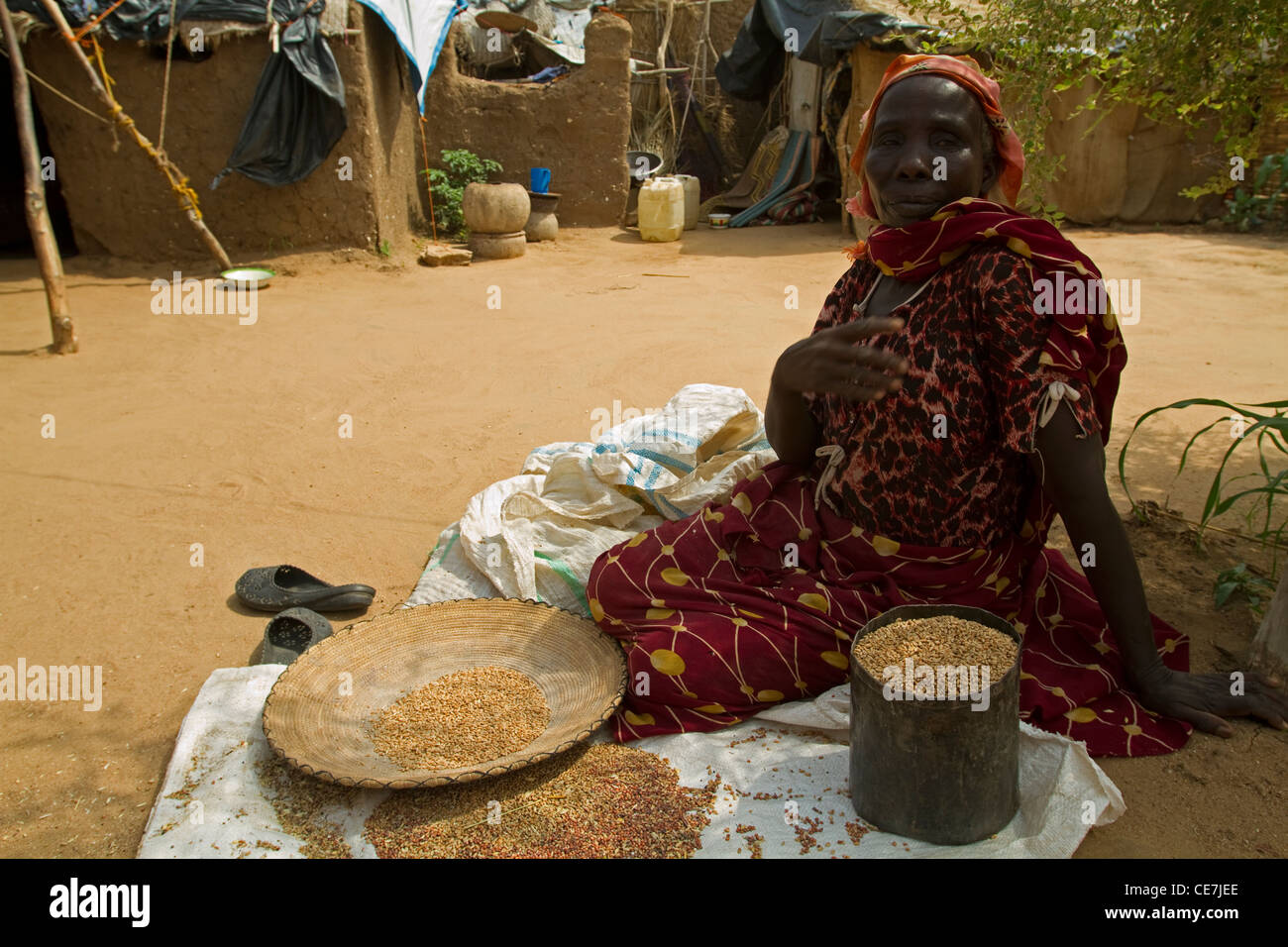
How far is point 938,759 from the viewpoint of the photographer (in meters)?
1.78

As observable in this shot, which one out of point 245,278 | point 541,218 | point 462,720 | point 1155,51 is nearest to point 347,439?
point 462,720

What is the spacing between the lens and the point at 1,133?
32.3 feet

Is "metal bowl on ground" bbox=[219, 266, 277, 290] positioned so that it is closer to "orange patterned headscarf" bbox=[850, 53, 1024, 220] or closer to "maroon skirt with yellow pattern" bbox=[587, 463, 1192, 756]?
"maroon skirt with yellow pattern" bbox=[587, 463, 1192, 756]

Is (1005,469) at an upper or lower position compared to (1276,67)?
lower

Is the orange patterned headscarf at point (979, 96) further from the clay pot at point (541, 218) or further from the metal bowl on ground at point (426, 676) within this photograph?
the clay pot at point (541, 218)

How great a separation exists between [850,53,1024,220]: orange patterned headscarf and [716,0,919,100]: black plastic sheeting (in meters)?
7.52

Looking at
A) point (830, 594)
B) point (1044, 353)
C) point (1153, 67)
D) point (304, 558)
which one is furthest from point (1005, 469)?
point (304, 558)

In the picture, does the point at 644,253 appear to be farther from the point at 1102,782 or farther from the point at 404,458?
the point at 1102,782

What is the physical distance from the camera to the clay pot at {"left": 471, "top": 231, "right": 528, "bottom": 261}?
29.7 feet

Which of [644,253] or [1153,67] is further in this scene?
[644,253]

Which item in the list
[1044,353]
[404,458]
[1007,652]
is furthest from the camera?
[404,458]

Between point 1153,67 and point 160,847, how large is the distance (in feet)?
11.1

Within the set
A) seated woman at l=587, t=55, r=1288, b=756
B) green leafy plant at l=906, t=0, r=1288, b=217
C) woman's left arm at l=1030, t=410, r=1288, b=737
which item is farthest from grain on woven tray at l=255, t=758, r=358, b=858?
green leafy plant at l=906, t=0, r=1288, b=217

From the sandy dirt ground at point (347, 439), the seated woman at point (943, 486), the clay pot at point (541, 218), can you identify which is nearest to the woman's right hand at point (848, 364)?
the seated woman at point (943, 486)
